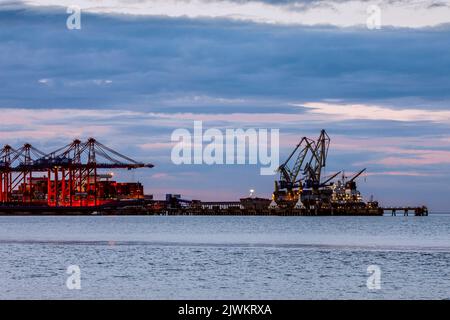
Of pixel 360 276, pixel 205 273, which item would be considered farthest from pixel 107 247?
pixel 360 276

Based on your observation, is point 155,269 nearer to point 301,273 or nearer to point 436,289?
point 301,273

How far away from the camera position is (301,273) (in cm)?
4838

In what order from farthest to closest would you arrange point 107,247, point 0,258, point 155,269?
point 107,247 < point 0,258 < point 155,269

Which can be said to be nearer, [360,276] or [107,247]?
[360,276]

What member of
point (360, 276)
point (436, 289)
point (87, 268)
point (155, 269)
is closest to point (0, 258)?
point (87, 268)
